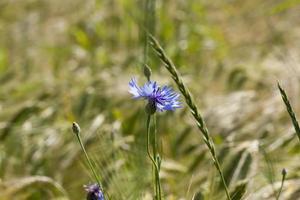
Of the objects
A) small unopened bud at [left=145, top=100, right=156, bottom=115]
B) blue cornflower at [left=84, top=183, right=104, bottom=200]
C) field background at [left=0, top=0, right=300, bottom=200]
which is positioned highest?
field background at [left=0, top=0, right=300, bottom=200]

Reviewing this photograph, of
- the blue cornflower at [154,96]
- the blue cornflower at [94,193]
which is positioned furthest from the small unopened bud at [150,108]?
the blue cornflower at [94,193]

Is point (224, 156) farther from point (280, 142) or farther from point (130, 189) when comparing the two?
point (130, 189)

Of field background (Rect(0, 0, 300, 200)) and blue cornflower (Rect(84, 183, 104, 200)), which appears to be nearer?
blue cornflower (Rect(84, 183, 104, 200))

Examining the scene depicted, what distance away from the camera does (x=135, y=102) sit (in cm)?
271

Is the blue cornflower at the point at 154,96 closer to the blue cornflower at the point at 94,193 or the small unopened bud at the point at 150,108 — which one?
the small unopened bud at the point at 150,108

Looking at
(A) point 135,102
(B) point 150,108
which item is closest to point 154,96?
(B) point 150,108

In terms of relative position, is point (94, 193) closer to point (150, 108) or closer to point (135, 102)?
point (150, 108)

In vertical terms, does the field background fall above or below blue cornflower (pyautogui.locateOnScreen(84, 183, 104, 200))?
above

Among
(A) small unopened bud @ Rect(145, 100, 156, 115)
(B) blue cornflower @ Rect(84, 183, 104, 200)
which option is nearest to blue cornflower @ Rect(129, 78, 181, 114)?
(A) small unopened bud @ Rect(145, 100, 156, 115)

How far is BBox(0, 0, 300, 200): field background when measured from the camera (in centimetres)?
187

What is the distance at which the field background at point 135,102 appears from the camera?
6.14 ft

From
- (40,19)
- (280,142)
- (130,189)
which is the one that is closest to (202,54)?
(40,19)

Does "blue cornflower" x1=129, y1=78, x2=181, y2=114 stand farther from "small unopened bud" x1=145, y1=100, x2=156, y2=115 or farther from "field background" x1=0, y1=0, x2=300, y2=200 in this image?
"field background" x1=0, y1=0, x2=300, y2=200

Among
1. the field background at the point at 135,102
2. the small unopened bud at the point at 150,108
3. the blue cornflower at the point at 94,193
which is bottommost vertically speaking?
the blue cornflower at the point at 94,193
